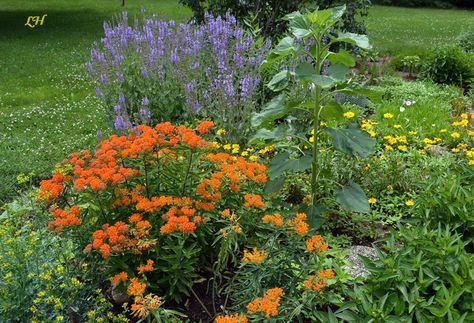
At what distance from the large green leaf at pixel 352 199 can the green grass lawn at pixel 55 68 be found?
9.53ft

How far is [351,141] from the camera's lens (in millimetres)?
2648

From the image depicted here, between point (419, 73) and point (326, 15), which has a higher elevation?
point (326, 15)

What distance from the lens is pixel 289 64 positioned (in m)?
4.82

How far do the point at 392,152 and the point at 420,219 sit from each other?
1.06m

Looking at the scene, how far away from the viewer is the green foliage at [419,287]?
2.01 meters

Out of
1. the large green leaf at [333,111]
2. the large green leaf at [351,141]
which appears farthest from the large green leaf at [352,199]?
the large green leaf at [333,111]

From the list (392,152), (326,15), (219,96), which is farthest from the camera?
(219,96)

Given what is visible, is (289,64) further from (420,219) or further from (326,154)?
(420,219)

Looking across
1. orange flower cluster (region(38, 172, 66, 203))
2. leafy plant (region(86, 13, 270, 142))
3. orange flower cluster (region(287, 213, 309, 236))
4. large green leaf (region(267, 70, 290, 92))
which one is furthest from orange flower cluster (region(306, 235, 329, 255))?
leafy plant (region(86, 13, 270, 142))

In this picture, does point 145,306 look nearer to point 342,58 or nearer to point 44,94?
point 342,58

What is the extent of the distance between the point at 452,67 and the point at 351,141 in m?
5.03


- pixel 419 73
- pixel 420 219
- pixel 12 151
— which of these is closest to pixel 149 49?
pixel 12 151

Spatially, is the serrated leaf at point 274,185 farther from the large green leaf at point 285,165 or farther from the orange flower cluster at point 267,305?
the orange flower cluster at point 267,305

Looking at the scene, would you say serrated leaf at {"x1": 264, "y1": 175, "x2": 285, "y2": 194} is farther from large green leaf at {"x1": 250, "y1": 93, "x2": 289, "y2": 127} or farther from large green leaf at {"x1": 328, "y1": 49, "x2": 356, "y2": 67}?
large green leaf at {"x1": 328, "y1": 49, "x2": 356, "y2": 67}
